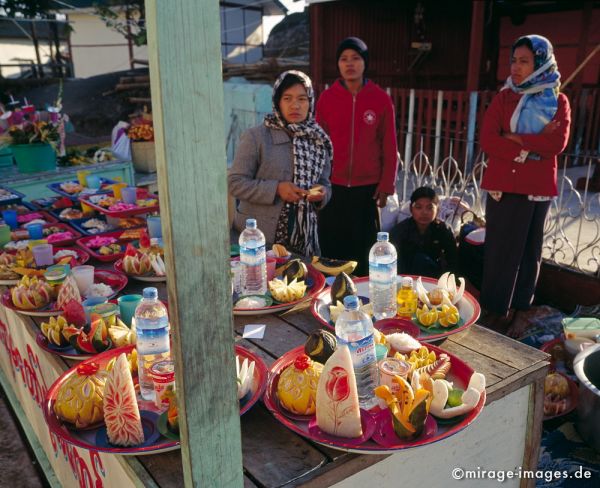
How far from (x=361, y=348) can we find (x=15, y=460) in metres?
2.48

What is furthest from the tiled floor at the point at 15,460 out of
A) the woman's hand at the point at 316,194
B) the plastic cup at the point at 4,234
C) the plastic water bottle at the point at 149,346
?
the woman's hand at the point at 316,194

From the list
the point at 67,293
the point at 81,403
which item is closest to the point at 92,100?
the point at 67,293

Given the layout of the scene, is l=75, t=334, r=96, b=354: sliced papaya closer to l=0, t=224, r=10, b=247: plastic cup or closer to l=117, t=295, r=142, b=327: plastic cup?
l=117, t=295, r=142, b=327: plastic cup

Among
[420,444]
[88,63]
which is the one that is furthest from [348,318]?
[88,63]

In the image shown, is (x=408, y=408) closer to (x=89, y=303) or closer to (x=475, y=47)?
(x=89, y=303)

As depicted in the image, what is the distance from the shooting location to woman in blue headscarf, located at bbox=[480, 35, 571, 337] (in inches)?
134

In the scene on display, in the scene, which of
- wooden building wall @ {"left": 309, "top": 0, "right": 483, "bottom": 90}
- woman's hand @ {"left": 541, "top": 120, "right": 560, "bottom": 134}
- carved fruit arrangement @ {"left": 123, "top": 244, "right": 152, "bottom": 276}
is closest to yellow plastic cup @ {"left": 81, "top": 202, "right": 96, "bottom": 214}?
carved fruit arrangement @ {"left": 123, "top": 244, "right": 152, "bottom": 276}

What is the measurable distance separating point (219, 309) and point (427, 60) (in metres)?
11.1

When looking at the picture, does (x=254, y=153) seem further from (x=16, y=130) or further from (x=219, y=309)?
(x=16, y=130)

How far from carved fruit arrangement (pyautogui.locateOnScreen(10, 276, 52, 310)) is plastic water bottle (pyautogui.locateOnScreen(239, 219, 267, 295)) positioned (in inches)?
33.5

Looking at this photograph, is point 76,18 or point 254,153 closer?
point 254,153

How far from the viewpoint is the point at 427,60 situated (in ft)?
36.0

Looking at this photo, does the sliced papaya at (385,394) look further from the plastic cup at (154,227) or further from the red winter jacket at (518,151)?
the red winter jacket at (518,151)

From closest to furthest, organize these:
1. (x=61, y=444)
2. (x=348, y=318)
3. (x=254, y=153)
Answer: (x=348, y=318) < (x=61, y=444) < (x=254, y=153)
